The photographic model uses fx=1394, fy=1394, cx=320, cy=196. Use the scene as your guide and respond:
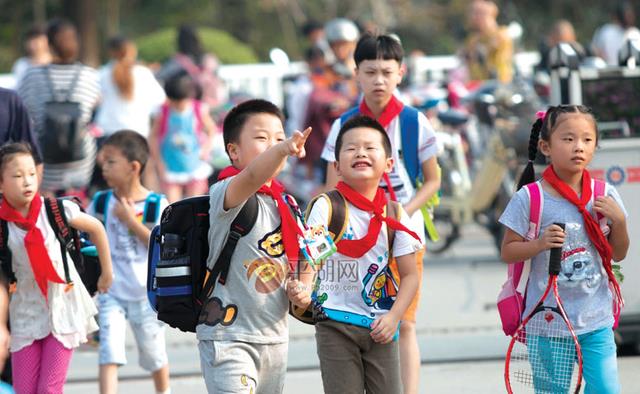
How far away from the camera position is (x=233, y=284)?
524 centimetres

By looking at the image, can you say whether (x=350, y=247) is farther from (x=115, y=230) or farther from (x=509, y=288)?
(x=115, y=230)

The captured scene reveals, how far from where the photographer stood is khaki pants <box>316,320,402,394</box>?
5559mm

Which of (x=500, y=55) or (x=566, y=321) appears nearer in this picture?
(x=566, y=321)

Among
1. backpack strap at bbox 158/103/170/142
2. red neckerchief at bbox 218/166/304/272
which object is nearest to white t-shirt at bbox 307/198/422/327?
red neckerchief at bbox 218/166/304/272

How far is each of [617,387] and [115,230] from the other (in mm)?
2880

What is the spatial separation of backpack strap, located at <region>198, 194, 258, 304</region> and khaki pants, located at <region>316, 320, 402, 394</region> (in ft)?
1.76

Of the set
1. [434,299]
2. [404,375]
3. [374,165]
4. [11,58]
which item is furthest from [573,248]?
[11,58]

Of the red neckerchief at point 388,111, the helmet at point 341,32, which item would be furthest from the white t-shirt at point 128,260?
the helmet at point 341,32

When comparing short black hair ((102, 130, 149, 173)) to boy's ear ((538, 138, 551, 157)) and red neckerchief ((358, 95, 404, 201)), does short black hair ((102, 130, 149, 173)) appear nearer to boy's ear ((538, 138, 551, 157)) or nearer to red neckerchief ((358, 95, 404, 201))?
red neckerchief ((358, 95, 404, 201))

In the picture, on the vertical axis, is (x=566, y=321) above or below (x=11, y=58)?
below

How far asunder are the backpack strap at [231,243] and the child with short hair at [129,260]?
1960 mm

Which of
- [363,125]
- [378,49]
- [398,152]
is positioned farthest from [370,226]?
[378,49]

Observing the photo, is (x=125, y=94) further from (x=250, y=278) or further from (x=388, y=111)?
(x=250, y=278)

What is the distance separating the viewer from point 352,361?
5.59 meters
